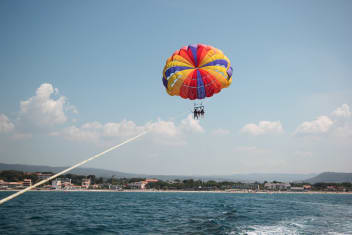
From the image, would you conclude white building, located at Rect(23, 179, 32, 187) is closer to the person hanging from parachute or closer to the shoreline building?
the shoreline building

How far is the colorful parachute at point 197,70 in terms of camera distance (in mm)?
19922

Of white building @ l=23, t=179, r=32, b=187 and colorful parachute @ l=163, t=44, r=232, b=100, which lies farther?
white building @ l=23, t=179, r=32, b=187

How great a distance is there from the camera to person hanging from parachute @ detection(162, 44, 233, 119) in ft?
65.4

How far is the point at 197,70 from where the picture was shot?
20.2 meters

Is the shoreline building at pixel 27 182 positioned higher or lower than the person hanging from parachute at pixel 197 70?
lower

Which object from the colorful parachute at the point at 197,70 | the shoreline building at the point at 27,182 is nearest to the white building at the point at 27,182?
the shoreline building at the point at 27,182

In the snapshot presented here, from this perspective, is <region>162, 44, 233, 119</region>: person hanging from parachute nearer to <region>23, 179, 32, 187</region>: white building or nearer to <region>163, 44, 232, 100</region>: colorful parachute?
<region>163, 44, 232, 100</region>: colorful parachute

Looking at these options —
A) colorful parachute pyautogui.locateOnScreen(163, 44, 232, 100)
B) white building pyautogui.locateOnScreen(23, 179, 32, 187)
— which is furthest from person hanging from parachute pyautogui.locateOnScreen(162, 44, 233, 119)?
white building pyautogui.locateOnScreen(23, 179, 32, 187)

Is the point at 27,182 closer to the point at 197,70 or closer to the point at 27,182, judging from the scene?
the point at 27,182

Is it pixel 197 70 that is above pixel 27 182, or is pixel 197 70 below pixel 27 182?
above

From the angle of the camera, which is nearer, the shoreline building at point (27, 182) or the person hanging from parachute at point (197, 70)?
the person hanging from parachute at point (197, 70)

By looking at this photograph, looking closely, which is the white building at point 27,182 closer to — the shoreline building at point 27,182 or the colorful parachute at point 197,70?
the shoreline building at point 27,182

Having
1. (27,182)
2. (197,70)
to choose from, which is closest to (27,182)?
(27,182)

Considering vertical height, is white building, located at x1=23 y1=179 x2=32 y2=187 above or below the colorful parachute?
below
